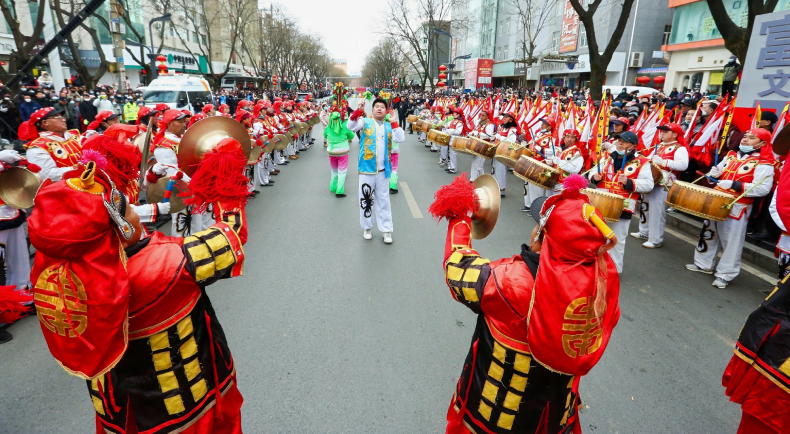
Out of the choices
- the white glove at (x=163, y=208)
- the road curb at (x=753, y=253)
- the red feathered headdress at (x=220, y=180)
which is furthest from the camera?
the road curb at (x=753, y=253)

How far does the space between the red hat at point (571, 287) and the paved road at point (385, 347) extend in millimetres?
1568

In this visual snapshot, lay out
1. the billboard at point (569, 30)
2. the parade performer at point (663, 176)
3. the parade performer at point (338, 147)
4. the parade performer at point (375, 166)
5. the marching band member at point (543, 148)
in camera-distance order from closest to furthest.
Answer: the parade performer at point (663, 176) → the parade performer at point (375, 166) → the marching band member at point (543, 148) → the parade performer at point (338, 147) → the billboard at point (569, 30)

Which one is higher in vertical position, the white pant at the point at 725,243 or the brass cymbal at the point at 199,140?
the brass cymbal at the point at 199,140

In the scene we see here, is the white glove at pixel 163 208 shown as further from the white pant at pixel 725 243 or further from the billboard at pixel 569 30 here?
the billboard at pixel 569 30

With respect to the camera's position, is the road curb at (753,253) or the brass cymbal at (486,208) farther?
the road curb at (753,253)

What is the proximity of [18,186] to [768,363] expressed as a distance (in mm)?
5750

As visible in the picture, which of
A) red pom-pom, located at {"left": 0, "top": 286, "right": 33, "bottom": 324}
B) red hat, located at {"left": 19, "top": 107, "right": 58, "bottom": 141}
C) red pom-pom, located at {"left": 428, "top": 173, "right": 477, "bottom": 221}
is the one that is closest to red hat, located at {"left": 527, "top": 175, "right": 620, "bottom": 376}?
red pom-pom, located at {"left": 428, "top": 173, "right": 477, "bottom": 221}

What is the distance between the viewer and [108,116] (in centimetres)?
650

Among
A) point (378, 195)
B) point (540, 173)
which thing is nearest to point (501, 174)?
point (540, 173)

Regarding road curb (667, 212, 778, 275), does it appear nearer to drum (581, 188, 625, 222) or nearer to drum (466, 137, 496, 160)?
drum (581, 188, 625, 222)

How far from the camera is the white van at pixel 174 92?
702 inches

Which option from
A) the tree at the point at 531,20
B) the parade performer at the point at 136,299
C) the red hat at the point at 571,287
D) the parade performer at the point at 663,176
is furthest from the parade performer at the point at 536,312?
the tree at the point at 531,20

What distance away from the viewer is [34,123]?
15.3 feet

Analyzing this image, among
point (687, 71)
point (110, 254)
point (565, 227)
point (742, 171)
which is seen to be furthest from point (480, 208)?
point (687, 71)
